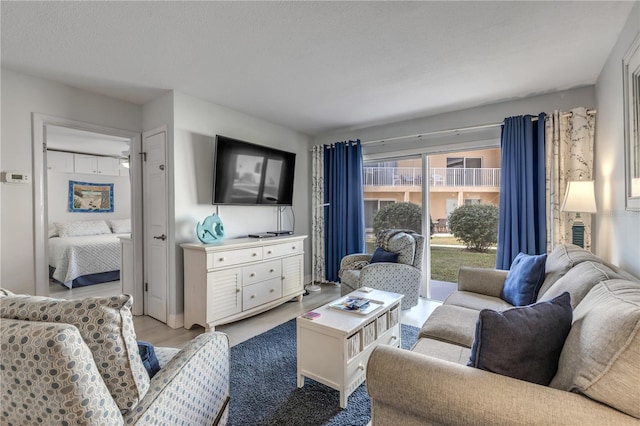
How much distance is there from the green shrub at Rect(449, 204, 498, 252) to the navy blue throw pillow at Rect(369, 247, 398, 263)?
0.99 meters

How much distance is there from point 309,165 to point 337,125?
2.81 ft

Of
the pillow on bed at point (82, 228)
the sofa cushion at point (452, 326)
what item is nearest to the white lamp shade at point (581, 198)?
the sofa cushion at point (452, 326)

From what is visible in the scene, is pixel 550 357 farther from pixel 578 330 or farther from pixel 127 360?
pixel 127 360

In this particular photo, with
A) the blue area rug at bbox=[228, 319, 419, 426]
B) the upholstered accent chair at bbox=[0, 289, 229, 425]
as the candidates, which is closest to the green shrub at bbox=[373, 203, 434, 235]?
the blue area rug at bbox=[228, 319, 419, 426]

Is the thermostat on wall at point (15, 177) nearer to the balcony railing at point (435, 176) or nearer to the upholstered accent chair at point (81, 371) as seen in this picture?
the upholstered accent chair at point (81, 371)

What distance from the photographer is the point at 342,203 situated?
14.3 ft

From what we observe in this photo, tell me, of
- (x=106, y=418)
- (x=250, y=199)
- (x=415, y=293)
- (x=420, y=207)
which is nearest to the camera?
(x=106, y=418)

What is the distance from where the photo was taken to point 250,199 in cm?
360

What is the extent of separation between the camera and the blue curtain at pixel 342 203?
424 centimetres

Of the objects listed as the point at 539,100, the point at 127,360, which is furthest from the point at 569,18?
the point at 127,360

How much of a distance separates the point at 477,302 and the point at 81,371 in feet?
7.85

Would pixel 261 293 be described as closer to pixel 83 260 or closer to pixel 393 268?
pixel 393 268

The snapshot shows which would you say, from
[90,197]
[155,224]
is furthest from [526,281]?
[90,197]

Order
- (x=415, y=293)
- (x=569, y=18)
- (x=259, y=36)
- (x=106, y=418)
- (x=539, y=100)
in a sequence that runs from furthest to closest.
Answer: (x=415, y=293) < (x=539, y=100) < (x=259, y=36) < (x=569, y=18) < (x=106, y=418)
